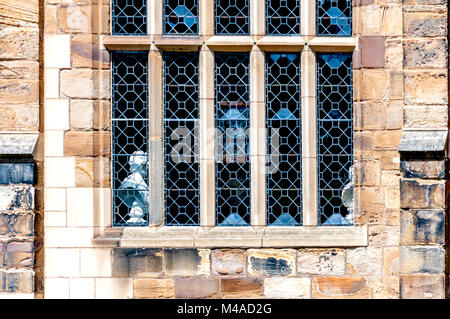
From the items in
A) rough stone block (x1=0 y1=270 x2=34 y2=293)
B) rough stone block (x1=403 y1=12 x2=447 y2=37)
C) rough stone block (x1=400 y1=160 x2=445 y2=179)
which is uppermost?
rough stone block (x1=403 y1=12 x2=447 y2=37)

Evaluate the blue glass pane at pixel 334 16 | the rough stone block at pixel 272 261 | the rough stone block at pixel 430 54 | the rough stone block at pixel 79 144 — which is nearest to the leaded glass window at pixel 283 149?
the rough stone block at pixel 272 261

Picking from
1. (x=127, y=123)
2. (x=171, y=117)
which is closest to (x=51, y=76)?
(x=127, y=123)

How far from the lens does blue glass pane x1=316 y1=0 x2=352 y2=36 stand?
5.65 m

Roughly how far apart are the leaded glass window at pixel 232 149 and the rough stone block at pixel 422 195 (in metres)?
1.49

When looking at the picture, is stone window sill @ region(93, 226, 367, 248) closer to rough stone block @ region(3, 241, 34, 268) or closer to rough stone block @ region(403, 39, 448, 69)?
rough stone block @ region(3, 241, 34, 268)

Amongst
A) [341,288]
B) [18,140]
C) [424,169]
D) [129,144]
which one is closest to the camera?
[424,169]

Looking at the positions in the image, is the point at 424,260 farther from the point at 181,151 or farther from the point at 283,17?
the point at 283,17

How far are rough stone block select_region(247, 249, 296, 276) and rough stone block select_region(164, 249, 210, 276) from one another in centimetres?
45

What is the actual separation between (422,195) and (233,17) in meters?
2.50

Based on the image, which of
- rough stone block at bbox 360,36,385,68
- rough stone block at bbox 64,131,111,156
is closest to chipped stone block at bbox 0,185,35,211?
rough stone block at bbox 64,131,111,156

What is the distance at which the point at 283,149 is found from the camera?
18.4ft

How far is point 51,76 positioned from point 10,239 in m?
1.59

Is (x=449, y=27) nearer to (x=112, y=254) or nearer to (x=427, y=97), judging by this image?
(x=427, y=97)

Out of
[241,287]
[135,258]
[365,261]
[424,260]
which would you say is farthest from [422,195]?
[135,258]
